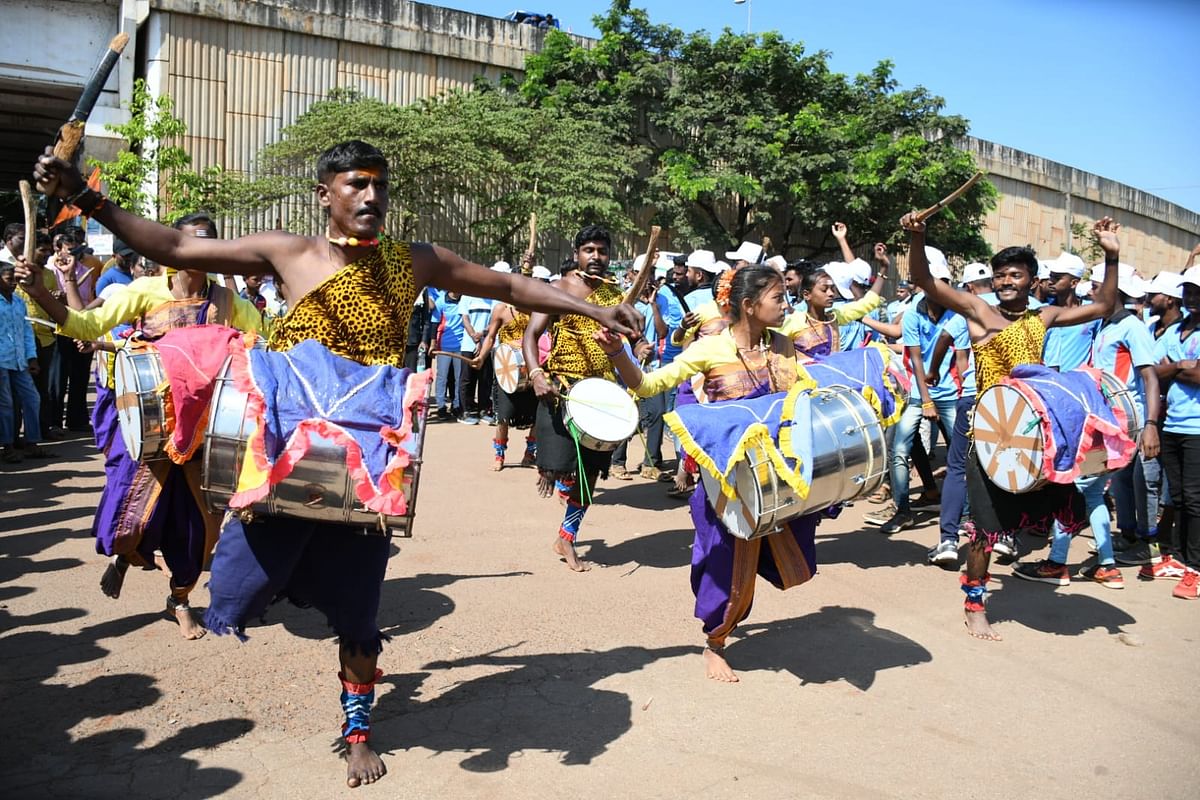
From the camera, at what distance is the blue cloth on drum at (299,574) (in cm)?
371

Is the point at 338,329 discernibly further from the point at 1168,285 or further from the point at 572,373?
the point at 1168,285

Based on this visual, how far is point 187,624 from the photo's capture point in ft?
17.8

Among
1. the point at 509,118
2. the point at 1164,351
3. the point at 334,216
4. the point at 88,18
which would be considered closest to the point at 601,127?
the point at 509,118

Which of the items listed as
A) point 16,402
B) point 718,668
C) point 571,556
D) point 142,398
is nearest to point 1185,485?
point 718,668

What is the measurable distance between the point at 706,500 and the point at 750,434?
0.77 m

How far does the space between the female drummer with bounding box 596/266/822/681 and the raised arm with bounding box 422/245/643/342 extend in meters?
0.91

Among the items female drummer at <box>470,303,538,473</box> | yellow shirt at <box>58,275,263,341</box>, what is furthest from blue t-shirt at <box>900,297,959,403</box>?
yellow shirt at <box>58,275,263,341</box>

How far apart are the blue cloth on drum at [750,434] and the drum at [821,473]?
51mm

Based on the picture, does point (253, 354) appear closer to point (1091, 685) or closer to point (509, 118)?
point (1091, 685)

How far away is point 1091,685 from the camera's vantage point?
5242 mm

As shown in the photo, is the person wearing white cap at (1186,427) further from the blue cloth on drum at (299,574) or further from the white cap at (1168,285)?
the blue cloth on drum at (299,574)

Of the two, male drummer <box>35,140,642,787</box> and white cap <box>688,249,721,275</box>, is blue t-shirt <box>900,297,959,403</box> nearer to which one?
white cap <box>688,249,721,275</box>

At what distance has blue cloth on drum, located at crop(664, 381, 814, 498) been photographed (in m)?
4.53

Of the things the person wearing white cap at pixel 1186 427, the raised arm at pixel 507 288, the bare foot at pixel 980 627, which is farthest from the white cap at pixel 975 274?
the raised arm at pixel 507 288
